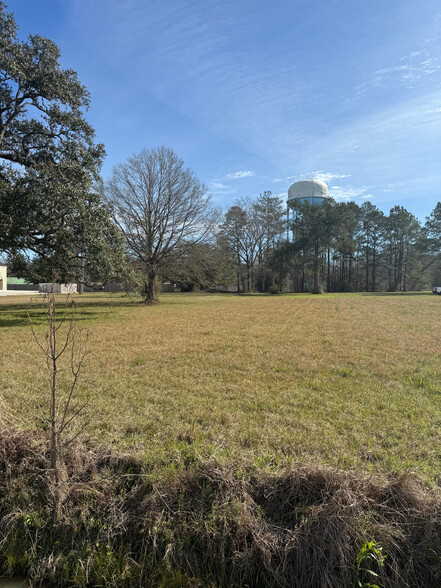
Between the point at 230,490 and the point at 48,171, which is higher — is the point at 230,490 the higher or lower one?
the lower one

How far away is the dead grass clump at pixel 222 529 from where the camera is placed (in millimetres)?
1866

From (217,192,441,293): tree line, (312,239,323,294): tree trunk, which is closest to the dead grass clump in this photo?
(217,192,441,293): tree line

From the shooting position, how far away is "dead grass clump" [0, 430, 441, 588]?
6.12 feet

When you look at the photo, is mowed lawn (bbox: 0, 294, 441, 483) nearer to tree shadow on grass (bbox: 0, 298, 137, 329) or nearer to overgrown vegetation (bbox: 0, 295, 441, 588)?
overgrown vegetation (bbox: 0, 295, 441, 588)

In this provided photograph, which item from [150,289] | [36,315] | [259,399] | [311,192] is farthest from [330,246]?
[259,399]

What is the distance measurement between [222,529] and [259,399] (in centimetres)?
216

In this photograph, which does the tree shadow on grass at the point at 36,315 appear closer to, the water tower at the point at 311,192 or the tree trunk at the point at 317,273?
the tree trunk at the point at 317,273

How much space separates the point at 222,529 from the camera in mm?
2012

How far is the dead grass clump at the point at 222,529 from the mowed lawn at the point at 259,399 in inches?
11.7

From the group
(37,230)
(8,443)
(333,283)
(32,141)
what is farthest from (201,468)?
(333,283)

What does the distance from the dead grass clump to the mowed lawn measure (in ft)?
0.97

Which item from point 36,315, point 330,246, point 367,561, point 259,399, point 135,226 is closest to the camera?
point 367,561

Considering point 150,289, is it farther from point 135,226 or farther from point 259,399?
point 259,399

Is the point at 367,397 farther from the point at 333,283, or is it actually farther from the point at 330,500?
the point at 333,283
